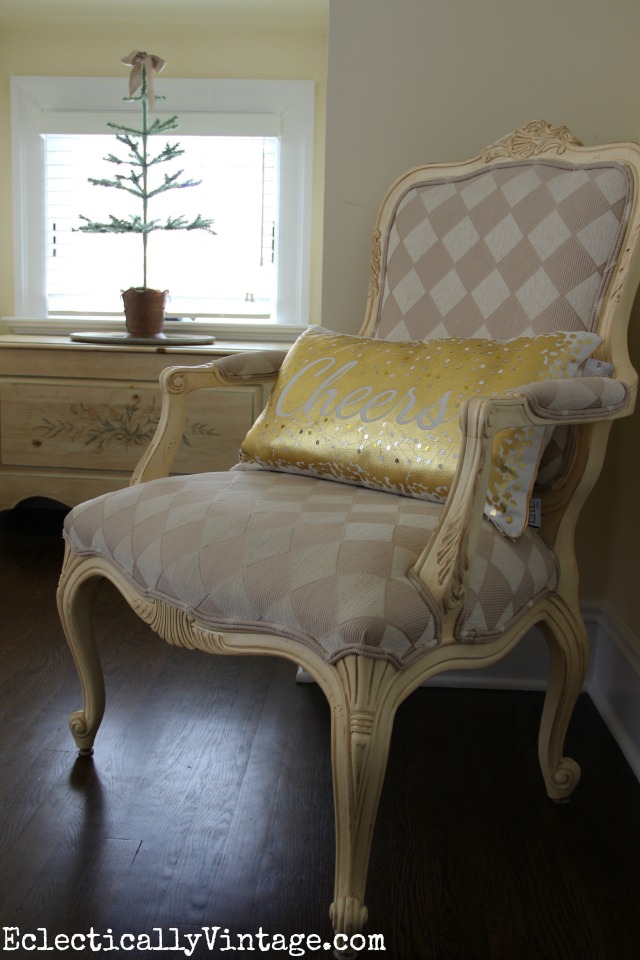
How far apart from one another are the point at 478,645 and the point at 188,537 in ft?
1.33

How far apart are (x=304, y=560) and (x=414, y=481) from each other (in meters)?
0.29

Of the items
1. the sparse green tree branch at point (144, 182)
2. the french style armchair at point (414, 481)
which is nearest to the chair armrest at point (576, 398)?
the french style armchair at point (414, 481)

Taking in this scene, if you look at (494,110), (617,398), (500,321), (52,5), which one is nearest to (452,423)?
(617,398)

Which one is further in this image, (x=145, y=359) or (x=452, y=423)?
(x=145, y=359)

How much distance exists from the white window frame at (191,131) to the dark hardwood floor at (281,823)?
5.97 feet

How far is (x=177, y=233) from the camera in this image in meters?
3.37

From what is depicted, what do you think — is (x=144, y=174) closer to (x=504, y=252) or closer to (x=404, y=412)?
(x=504, y=252)

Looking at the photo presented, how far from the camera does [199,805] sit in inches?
54.1

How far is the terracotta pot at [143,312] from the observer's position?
2943 mm

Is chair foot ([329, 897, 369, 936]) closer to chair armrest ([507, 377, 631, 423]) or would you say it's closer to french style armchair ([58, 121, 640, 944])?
french style armchair ([58, 121, 640, 944])

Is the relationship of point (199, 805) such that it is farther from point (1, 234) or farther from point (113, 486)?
point (1, 234)

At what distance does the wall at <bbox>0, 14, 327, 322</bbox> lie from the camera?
3.23 meters

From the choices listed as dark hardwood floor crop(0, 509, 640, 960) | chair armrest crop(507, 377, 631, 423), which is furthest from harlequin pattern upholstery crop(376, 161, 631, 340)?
dark hardwood floor crop(0, 509, 640, 960)

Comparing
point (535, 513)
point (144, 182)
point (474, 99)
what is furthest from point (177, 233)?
point (535, 513)
